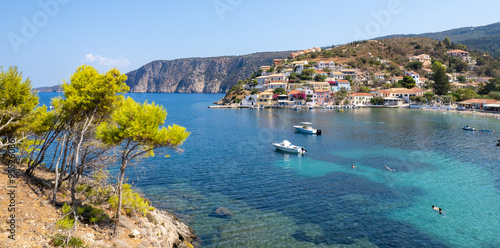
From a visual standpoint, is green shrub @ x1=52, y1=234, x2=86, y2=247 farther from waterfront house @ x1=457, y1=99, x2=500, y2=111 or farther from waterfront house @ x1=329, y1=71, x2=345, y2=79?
waterfront house @ x1=329, y1=71, x2=345, y2=79

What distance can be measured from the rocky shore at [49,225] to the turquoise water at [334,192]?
2.69m

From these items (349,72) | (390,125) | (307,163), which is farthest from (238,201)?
(349,72)

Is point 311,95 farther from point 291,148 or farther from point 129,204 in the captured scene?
point 129,204

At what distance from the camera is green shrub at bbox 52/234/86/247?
13.1 meters

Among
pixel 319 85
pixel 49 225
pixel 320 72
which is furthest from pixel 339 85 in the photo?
pixel 49 225

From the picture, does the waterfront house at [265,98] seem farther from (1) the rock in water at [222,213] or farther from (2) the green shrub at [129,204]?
(2) the green shrub at [129,204]

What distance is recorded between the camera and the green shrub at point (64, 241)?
43.1 feet

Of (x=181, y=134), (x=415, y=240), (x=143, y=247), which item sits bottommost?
(x=415, y=240)

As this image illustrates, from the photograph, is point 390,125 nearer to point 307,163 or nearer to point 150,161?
point 307,163

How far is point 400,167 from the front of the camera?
126ft

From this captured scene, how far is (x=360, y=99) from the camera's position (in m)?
146

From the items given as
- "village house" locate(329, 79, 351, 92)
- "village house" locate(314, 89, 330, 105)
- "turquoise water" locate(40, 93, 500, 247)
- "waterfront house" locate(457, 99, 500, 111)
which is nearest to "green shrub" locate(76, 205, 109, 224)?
"turquoise water" locate(40, 93, 500, 247)

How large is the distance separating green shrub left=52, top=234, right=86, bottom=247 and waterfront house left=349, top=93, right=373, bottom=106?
469 feet

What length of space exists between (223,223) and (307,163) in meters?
21.4
